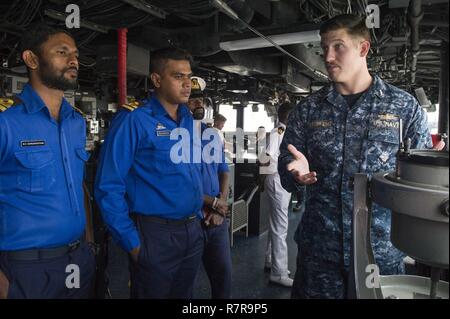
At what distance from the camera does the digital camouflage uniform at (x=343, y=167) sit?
143 centimetres

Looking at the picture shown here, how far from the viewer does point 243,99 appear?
9273 millimetres

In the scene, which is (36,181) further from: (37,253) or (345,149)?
(345,149)

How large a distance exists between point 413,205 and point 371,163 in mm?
804

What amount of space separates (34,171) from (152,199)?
53cm

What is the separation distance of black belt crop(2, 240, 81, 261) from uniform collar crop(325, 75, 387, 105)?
1.26 m

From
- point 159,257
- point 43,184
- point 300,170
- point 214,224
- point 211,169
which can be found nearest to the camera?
point 300,170

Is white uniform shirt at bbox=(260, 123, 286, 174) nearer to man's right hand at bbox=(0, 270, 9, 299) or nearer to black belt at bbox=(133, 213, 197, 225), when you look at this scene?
black belt at bbox=(133, 213, 197, 225)

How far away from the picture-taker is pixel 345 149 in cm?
148

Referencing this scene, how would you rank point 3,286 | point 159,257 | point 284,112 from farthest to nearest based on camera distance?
point 284,112
point 159,257
point 3,286

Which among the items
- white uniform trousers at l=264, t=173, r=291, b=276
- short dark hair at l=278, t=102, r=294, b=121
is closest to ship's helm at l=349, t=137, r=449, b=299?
white uniform trousers at l=264, t=173, r=291, b=276

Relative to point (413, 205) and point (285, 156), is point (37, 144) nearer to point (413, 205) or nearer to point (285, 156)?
point (285, 156)

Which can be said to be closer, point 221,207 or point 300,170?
point 300,170

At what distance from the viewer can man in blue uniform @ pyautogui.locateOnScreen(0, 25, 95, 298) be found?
56.4 inches

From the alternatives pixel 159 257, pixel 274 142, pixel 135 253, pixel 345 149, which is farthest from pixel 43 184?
pixel 274 142
